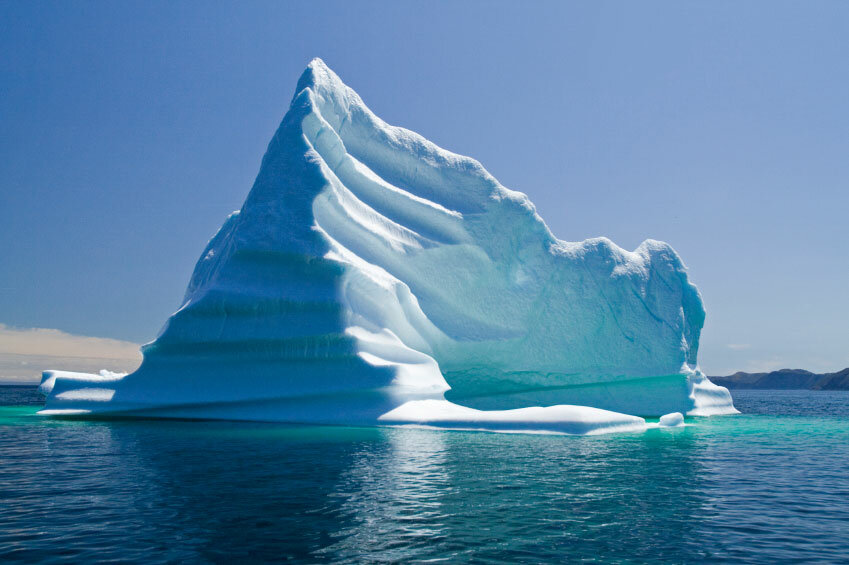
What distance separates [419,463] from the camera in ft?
31.6

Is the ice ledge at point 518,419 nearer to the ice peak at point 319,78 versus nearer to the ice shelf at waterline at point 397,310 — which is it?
the ice shelf at waterline at point 397,310

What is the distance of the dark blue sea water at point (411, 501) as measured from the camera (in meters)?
5.20

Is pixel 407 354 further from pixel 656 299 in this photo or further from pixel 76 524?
pixel 76 524

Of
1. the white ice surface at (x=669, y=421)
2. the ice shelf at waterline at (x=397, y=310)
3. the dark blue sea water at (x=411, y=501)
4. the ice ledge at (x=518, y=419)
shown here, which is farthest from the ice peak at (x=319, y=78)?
the white ice surface at (x=669, y=421)

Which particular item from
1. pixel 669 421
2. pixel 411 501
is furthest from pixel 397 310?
pixel 411 501

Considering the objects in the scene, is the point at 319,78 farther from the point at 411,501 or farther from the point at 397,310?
the point at 411,501

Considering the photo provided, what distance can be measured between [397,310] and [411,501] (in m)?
12.2

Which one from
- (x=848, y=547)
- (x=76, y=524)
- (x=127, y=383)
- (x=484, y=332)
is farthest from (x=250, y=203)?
(x=848, y=547)

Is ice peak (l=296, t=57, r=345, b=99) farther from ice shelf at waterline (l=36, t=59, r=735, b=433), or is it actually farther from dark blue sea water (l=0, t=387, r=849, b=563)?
dark blue sea water (l=0, t=387, r=849, b=563)

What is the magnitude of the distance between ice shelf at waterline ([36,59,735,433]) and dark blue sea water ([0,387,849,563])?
4349mm

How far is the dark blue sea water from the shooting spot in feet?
17.1

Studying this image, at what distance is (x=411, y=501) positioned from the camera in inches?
272

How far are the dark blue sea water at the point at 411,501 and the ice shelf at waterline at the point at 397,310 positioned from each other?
4.35 m

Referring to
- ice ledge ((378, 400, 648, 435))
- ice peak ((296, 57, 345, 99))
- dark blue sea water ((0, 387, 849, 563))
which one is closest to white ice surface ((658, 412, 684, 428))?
ice ledge ((378, 400, 648, 435))
